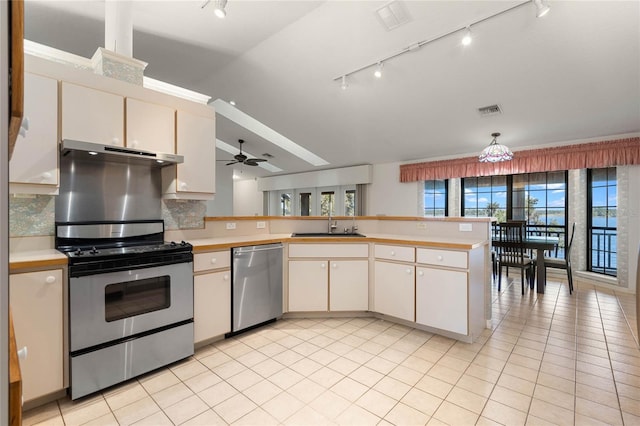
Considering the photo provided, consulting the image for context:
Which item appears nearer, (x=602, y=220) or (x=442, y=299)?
(x=442, y=299)

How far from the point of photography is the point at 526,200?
570cm

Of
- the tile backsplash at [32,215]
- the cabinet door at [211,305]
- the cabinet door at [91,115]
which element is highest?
the cabinet door at [91,115]

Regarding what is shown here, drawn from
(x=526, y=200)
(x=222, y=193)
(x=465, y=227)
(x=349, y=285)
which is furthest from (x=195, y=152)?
(x=222, y=193)

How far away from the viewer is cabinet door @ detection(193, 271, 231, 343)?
246 centimetres

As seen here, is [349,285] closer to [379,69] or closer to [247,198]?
[379,69]

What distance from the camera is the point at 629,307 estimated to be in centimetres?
368

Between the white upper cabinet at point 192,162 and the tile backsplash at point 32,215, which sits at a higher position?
the white upper cabinet at point 192,162

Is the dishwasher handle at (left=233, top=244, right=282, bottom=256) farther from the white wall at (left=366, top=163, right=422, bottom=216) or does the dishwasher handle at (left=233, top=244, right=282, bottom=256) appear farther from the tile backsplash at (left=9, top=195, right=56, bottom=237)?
the white wall at (left=366, top=163, right=422, bottom=216)

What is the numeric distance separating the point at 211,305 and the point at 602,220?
6.16 m

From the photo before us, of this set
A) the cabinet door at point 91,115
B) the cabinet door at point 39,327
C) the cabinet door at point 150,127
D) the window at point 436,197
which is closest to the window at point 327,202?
the window at point 436,197

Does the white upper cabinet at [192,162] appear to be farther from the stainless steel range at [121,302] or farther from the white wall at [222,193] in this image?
the white wall at [222,193]

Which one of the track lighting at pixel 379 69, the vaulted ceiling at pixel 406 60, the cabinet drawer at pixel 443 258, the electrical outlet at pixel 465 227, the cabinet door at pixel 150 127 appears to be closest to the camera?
the cabinet door at pixel 150 127

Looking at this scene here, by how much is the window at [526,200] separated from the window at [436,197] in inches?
15.2

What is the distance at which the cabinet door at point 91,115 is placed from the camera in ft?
6.71
